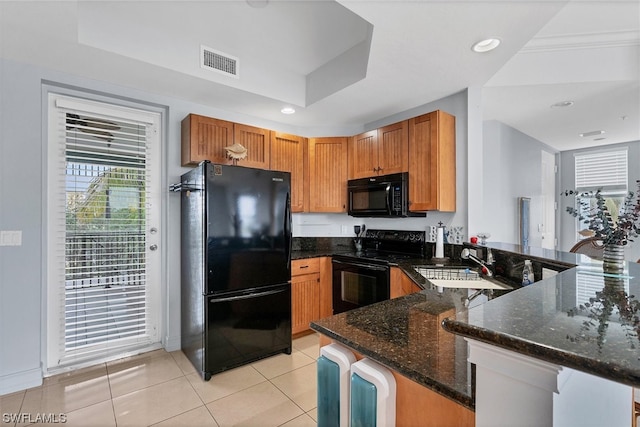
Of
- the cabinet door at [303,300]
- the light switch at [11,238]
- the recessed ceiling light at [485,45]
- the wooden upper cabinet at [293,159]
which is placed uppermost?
the recessed ceiling light at [485,45]

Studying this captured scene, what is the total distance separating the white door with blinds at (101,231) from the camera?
247 cm

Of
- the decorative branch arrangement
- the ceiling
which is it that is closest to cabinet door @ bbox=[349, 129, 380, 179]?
the ceiling

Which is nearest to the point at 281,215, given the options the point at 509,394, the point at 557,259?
the point at 557,259

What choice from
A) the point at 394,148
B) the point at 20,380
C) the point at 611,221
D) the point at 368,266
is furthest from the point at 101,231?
the point at 611,221

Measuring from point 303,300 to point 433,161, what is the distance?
1889 mm

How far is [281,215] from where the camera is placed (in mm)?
2811

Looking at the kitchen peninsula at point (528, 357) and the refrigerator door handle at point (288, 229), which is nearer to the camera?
the kitchen peninsula at point (528, 357)

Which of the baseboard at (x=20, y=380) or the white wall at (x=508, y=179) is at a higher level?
the white wall at (x=508, y=179)

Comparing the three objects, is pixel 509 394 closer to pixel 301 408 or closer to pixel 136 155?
pixel 301 408

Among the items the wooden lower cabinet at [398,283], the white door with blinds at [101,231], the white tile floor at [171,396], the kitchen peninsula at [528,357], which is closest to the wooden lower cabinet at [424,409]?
the kitchen peninsula at [528,357]

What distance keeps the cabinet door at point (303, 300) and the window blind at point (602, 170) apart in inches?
184

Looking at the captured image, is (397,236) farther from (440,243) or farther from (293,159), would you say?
(293,159)

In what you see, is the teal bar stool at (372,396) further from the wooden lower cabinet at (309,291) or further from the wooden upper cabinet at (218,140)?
the wooden upper cabinet at (218,140)

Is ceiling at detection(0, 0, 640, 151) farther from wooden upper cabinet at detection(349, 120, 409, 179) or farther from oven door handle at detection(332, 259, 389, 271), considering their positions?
oven door handle at detection(332, 259, 389, 271)
